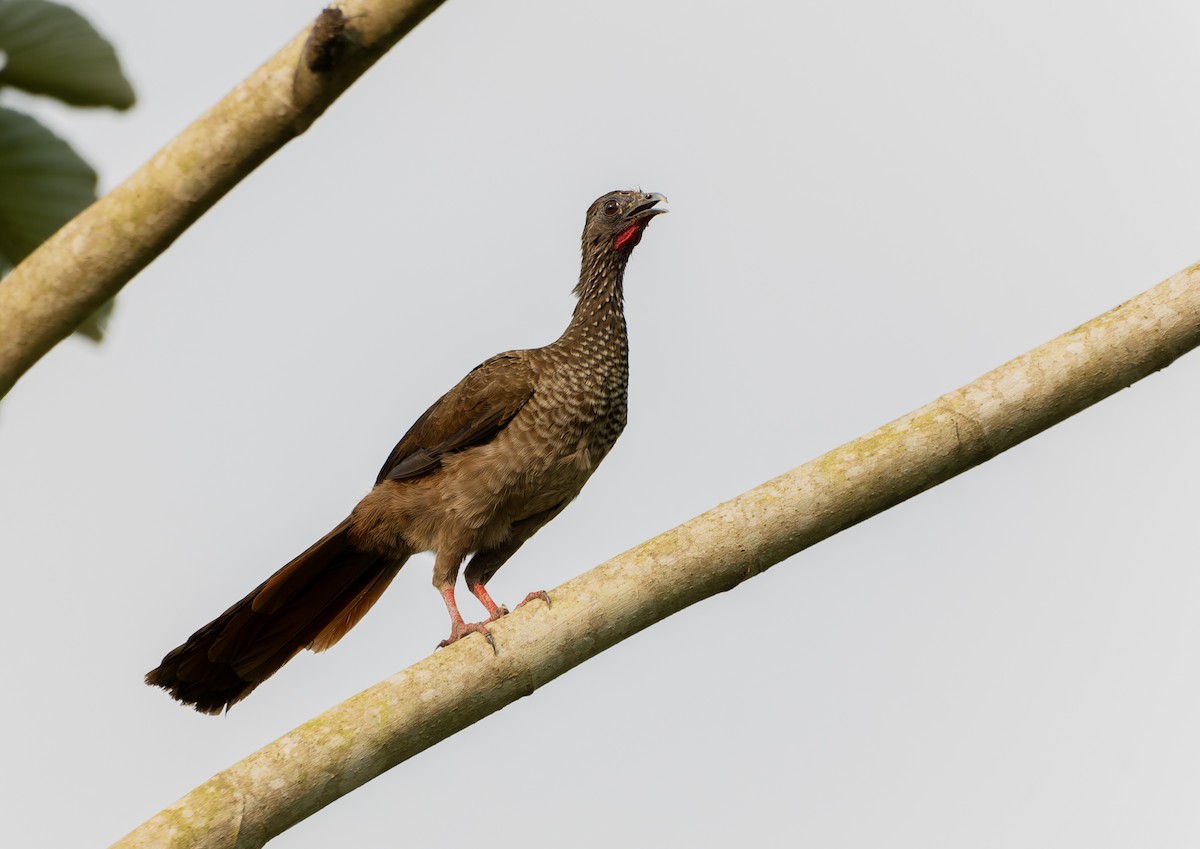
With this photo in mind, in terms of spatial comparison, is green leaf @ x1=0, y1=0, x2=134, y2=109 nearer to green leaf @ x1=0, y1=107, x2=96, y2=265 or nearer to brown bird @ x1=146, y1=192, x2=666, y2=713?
green leaf @ x1=0, y1=107, x2=96, y2=265

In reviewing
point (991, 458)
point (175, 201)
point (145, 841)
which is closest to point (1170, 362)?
point (991, 458)

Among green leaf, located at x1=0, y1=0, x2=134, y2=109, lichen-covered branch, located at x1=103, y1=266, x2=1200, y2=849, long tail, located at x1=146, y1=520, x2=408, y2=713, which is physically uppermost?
green leaf, located at x1=0, y1=0, x2=134, y2=109

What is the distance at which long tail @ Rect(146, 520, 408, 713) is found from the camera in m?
4.76

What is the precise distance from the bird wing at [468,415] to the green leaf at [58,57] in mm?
2626

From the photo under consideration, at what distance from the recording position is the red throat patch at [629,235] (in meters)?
6.04

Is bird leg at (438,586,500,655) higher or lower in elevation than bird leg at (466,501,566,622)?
lower

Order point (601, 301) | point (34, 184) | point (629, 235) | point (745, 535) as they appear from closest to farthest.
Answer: point (34, 184) < point (745, 535) < point (601, 301) < point (629, 235)

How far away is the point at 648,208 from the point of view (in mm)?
6031

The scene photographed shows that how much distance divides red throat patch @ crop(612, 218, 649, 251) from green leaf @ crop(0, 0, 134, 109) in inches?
134

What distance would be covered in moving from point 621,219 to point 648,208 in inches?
5.3

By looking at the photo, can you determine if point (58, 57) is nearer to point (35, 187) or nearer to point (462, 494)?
Answer: point (35, 187)

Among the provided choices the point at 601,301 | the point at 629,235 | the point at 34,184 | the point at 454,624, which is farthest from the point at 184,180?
the point at 629,235

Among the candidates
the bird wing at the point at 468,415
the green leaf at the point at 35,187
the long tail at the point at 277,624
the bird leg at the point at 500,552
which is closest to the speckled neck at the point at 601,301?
the bird wing at the point at 468,415

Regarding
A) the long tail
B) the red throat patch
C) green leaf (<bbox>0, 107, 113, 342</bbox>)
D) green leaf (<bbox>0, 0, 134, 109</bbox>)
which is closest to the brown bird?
the long tail
